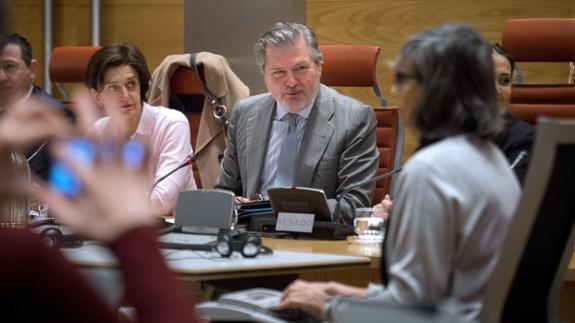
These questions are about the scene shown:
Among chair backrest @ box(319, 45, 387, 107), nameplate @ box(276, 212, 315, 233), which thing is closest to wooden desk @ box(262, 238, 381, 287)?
nameplate @ box(276, 212, 315, 233)

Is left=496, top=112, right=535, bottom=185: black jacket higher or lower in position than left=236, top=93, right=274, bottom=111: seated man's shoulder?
higher

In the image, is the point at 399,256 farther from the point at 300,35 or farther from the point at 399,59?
the point at 300,35

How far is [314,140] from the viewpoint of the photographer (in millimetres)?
3916

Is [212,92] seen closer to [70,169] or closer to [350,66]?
[350,66]

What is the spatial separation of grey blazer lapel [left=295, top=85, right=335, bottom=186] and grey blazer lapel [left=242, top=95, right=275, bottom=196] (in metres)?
0.16

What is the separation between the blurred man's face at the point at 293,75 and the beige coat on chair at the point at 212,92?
3.22 ft

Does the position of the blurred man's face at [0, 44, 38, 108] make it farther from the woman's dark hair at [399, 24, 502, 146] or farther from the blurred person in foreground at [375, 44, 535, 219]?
the woman's dark hair at [399, 24, 502, 146]

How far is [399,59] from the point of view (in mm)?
2090

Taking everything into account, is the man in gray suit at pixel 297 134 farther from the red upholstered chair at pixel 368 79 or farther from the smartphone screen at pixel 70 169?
the smartphone screen at pixel 70 169

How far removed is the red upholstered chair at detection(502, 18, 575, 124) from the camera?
16.3 feet

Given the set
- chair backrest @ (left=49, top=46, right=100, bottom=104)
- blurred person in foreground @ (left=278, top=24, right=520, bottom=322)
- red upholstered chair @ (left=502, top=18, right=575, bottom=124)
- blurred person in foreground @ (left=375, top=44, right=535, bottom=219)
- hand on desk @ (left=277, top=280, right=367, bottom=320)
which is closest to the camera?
blurred person in foreground @ (left=278, top=24, right=520, bottom=322)

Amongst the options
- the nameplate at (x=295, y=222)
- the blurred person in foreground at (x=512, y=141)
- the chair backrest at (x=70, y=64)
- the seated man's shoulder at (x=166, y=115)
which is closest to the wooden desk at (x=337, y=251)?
the nameplate at (x=295, y=222)

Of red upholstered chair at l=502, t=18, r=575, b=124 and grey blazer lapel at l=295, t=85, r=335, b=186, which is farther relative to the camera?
red upholstered chair at l=502, t=18, r=575, b=124

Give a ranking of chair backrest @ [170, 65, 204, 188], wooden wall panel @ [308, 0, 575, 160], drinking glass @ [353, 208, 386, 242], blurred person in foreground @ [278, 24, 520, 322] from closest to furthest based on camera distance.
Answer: blurred person in foreground @ [278, 24, 520, 322] → drinking glass @ [353, 208, 386, 242] → chair backrest @ [170, 65, 204, 188] → wooden wall panel @ [308, 0, 575, 160]
